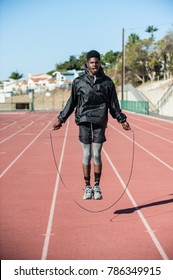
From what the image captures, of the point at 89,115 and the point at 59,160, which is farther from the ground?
the point at 89,115

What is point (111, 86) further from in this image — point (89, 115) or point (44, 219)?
point (44, 219)

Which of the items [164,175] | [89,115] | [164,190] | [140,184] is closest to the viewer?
[89,115]

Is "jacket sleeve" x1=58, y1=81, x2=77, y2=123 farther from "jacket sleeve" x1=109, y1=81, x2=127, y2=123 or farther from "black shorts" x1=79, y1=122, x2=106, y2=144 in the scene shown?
"jacket sleeve" x1=109, y1=81, x2=127, y2=123

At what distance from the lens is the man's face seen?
20.4 feet

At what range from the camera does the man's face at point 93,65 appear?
6.22 meters

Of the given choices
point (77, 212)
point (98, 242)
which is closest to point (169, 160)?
point (77, 212)

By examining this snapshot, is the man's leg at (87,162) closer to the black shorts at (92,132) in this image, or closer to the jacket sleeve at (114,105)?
the black shorts at (92,132)

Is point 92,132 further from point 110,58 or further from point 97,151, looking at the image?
point 110,58

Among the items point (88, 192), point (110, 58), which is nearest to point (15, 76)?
point (110, 58)

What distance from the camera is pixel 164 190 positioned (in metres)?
8.62

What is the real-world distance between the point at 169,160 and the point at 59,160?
8.73 ft

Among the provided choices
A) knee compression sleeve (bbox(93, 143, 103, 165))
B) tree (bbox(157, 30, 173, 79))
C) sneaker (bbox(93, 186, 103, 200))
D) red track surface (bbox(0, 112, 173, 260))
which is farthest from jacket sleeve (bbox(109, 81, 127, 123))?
tree (bbox(157, 30, 173, 79))

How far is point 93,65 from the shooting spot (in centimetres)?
624
